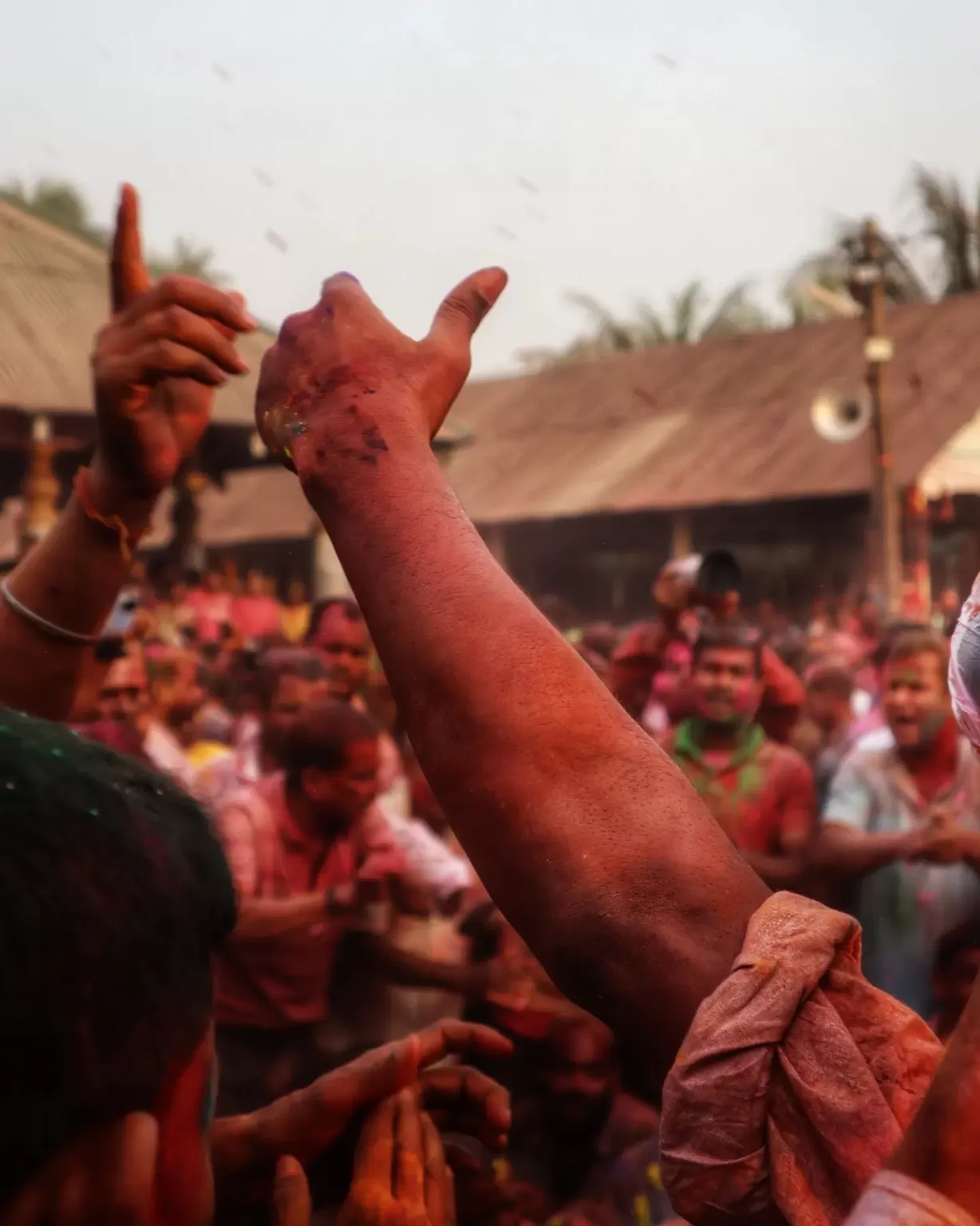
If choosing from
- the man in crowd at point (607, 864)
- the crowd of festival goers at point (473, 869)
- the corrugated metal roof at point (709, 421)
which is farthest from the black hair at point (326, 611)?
the corrugated metal roof at point (709, 421)

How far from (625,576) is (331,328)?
2029 centimetres

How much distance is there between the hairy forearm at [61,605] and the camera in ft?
5.47

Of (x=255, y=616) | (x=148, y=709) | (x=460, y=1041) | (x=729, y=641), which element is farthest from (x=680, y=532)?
(x=460, y=1041)

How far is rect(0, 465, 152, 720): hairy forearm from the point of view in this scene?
65.6 inches

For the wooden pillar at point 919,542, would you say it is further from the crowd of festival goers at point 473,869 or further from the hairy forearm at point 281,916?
the crowd of festival goers at point 473,869

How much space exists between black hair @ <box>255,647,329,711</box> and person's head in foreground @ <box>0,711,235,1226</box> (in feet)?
13.4

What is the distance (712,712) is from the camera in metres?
4.41

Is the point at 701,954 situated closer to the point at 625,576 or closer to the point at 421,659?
the point at 421,659

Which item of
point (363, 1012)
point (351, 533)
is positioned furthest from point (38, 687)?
point (363, 1012)

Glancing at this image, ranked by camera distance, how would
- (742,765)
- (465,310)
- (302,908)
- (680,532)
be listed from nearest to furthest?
(465,310) < (302,908) < (742,765) < (680,532)

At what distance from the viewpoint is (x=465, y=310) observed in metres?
1.45

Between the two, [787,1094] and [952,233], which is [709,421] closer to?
[952,233]

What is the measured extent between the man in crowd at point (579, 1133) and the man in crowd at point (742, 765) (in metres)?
0.82

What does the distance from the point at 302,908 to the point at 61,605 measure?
2.02m
